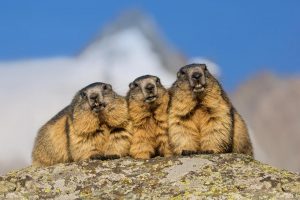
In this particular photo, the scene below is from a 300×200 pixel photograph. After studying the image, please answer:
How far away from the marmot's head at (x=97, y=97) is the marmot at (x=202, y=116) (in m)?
0.98

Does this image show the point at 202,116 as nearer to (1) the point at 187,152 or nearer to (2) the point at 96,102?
(1) the point at 187,152

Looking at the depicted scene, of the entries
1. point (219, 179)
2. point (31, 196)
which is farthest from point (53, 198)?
point (219, 179)

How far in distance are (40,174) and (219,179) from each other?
237cm

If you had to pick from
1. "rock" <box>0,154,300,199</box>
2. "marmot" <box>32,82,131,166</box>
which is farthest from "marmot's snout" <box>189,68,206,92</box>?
"rock" <box>0,154,300,199</box>

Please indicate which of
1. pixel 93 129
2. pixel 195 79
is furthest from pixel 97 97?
pixel 195 79

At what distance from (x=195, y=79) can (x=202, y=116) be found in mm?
576

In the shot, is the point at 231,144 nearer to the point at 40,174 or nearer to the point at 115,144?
the point at 115,144

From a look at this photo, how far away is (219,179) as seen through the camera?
10461 millimetres

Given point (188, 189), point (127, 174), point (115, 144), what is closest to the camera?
point (188, 189)

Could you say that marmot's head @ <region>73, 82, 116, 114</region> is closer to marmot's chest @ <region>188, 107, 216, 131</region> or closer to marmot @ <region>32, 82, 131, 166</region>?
marmot @ <region>32, 82, 131, 166</region>

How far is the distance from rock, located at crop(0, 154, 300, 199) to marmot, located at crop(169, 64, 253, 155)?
1230 millimetres

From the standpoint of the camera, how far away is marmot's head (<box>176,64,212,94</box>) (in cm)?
1305

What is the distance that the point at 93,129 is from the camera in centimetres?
1291

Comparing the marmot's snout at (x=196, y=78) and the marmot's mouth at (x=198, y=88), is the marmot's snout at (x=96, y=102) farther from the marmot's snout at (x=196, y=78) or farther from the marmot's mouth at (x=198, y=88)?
the marmot's mouth at (x=198, y=88)
